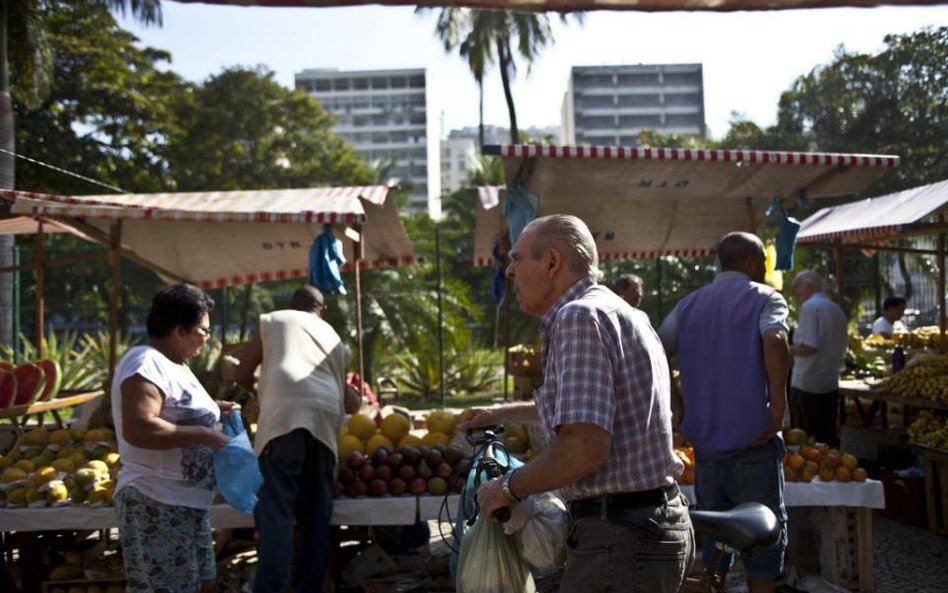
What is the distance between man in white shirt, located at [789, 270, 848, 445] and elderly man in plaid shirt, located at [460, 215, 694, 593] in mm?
4925

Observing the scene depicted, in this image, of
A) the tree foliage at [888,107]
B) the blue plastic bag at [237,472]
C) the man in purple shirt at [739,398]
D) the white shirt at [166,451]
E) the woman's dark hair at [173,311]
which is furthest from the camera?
the tree foliage at [888,107]

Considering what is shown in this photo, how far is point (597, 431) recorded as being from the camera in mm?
2215

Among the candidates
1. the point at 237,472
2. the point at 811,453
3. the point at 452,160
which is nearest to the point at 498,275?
the point at 811,453

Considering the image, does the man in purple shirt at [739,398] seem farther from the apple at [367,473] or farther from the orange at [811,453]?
the apple at [367,473]

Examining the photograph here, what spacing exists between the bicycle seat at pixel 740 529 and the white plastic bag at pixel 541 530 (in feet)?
1.28

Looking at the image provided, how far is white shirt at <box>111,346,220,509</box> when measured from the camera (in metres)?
3.47

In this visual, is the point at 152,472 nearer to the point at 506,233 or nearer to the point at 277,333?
the point at 277,333

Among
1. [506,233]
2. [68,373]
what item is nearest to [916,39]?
[506,233]

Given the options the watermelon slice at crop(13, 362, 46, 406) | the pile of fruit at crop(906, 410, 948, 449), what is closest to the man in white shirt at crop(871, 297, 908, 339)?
the pile of fruit at crop(906, 410, 948, 449)

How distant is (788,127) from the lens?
32156 mm

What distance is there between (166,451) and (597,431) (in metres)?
2.01

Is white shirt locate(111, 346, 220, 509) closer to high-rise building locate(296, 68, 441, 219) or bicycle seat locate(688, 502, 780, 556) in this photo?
bicycle seat locate(688, 502, 780, 556)

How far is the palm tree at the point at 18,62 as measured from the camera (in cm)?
1432

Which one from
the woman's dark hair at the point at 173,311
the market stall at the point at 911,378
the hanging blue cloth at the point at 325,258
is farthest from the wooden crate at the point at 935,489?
the woman's dark hair at the point at 173,311
